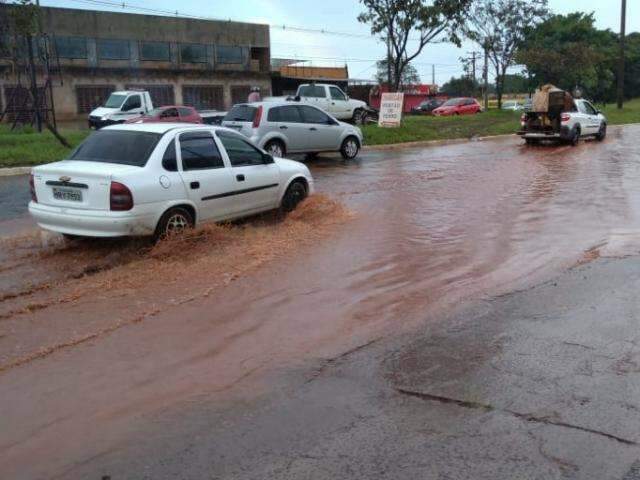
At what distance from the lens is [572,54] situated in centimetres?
4134

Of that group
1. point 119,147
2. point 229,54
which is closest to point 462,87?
point 229,54

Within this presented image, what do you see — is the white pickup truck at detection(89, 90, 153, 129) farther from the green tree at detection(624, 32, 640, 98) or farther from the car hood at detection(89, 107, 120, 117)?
the green tree at detection(624, 32, 640, 98)

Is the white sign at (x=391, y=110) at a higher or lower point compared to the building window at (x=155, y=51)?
lower

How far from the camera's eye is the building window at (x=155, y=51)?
47.2 m

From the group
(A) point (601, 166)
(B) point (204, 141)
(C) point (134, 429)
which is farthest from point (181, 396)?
(A) point (601, 166)

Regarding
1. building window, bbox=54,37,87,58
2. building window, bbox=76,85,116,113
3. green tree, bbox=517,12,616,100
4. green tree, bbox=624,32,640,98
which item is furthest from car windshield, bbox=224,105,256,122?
green tree, bbox=624,32,640,98

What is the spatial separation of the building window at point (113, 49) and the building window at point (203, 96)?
170 inches

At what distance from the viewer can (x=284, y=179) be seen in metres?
10.1

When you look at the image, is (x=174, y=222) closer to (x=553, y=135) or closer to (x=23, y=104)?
(x=553, y=135)

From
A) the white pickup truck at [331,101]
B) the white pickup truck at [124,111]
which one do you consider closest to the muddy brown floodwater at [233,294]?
the white pickup truck at [331,101]

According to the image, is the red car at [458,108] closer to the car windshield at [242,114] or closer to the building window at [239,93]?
the building window at [239,93]

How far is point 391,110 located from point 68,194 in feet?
68.8

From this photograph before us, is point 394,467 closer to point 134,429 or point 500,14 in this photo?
point 134,429

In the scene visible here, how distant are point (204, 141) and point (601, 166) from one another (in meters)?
12.1
